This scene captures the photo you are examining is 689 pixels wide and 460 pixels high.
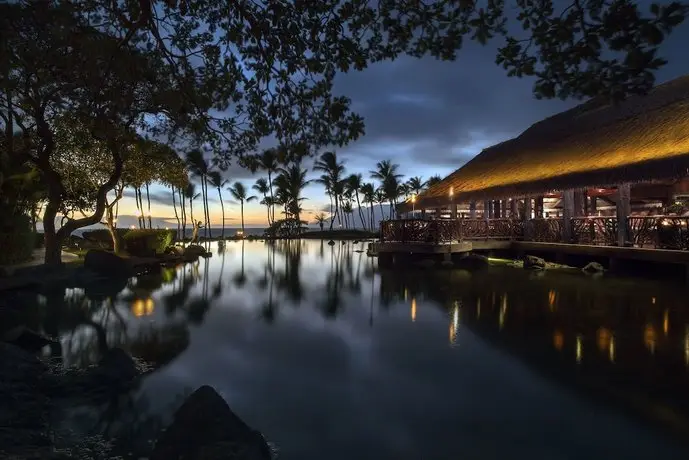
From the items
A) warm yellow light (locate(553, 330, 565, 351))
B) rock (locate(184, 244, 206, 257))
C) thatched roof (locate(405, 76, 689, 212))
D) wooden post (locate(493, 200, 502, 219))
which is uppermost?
thatched roof (locate(405, 76, 689, 212))

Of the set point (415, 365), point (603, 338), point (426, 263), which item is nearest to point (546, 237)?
point (426, 263)

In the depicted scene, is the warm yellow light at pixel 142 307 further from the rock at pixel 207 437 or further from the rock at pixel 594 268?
the rock at pixel 594 268

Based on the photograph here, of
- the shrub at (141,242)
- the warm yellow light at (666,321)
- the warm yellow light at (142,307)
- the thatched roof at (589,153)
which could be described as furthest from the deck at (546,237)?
the warm yellow light at (142,307)

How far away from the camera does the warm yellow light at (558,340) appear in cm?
671

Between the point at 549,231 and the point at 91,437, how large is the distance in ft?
63.7

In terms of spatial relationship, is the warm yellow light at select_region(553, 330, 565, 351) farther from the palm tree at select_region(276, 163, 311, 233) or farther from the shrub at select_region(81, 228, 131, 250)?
the palm tree at select_region(276, 163, 311, 233)

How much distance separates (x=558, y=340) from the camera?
23.1 feet

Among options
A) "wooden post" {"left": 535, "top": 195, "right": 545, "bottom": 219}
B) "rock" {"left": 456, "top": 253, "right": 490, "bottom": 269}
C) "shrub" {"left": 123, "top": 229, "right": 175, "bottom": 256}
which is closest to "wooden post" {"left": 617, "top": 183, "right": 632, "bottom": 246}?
"rock" {"left": 456, "top": 253, "right": 490, "bottom": 269}

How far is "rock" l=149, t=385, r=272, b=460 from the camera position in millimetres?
3320

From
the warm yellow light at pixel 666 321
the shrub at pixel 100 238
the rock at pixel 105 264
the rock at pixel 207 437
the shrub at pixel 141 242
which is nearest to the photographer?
the rock at pixel 207 437

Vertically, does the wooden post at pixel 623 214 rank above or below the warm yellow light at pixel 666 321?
above

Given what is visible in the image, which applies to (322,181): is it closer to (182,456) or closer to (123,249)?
(123,249)

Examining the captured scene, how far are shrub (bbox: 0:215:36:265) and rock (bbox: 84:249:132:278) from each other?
250 centimetres

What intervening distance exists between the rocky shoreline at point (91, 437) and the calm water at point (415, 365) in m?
0.29
